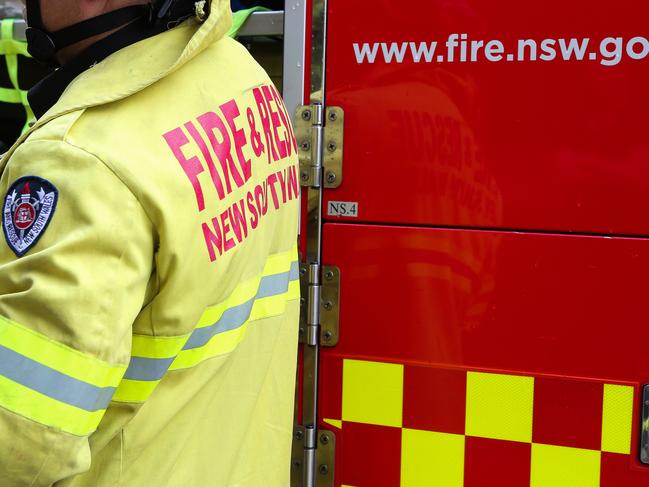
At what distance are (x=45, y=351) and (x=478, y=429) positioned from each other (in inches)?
41.0

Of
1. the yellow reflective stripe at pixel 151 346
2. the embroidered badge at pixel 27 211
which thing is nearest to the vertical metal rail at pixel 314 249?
the yellow reflective stripe at pixel 151 346

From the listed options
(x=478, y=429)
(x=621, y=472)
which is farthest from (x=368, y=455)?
(x=621, y=472)

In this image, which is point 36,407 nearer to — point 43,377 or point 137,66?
point 43,377

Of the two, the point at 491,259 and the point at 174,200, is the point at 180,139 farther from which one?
the point at 491,259

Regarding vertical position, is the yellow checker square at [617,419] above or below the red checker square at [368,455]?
above

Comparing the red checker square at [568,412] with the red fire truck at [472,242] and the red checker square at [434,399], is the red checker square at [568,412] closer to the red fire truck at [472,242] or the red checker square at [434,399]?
the red fire truck at [472,242]

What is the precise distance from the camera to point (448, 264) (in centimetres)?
168

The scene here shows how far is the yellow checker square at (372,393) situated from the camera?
1737mm

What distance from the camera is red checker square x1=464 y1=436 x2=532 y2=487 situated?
5.38ft

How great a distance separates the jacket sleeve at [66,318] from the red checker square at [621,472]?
1.08 meters

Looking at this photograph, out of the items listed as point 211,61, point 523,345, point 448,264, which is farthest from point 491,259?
point 211,61

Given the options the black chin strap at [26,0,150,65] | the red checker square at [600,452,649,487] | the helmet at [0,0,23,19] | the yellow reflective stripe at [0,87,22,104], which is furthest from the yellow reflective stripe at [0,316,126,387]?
the helmet at [0,0,23,19]

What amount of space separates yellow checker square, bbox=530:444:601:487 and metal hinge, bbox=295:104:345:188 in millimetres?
749

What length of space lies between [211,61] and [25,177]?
391mm
